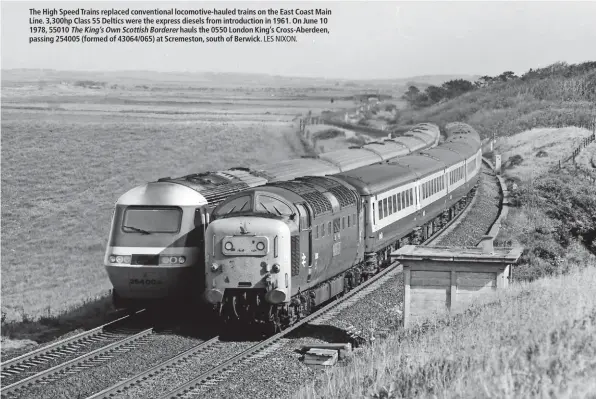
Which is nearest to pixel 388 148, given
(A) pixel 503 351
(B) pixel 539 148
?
(B) pixel 539 148

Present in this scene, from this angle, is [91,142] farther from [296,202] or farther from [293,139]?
[296,202]

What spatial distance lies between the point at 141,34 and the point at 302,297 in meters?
7.38

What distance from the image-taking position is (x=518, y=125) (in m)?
78.4

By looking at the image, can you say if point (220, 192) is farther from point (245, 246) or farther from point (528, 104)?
point (528, 104)

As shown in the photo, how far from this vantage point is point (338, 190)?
74.5 feet

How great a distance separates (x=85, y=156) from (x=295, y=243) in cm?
5068

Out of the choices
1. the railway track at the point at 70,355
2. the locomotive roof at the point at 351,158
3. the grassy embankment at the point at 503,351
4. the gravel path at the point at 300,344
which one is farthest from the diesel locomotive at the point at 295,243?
the grassy embankment at the point at 503,351

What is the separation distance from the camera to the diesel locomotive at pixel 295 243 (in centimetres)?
1825

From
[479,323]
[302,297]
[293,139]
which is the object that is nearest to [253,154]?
[293,139]

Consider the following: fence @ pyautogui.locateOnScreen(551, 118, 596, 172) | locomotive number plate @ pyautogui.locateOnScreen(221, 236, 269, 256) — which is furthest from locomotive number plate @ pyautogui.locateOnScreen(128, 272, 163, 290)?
fence @ pyautogui.locateOnScreen(551, 118, 596, 172)

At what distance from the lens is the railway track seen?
16.6 m

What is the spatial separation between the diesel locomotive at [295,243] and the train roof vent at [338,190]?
3 centimetres

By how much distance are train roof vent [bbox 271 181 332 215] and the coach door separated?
1.81ft

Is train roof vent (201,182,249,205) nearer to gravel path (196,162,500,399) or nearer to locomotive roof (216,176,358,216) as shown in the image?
locomotive roof (216,176,358,216)
